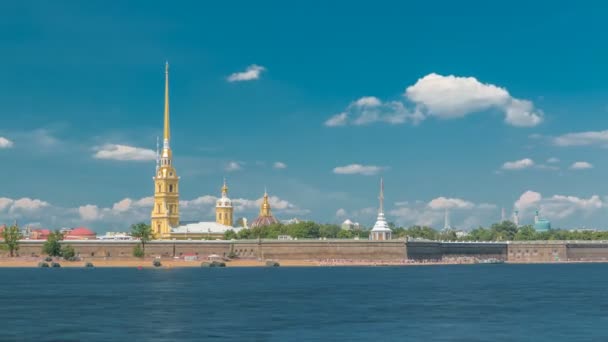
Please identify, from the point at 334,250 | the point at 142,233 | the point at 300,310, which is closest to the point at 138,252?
the point at 142,233

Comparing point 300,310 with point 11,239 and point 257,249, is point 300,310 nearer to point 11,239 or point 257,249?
point 257,249

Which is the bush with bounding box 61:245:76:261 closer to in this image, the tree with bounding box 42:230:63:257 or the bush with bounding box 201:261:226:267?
the tree with bounding box 42:230:63:257

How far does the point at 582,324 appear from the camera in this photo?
7131 centimetres

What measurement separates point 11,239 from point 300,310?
11383 cm

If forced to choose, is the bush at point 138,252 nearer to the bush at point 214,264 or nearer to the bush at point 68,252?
the bush at point 68,252

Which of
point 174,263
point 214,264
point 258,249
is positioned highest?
point 258,249

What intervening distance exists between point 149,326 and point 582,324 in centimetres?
3192

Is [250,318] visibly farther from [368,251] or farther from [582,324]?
[368,251]

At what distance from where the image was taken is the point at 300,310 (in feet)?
267

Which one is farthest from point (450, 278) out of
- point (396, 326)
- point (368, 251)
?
point (396, 326)

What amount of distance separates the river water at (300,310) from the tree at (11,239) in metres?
57.9

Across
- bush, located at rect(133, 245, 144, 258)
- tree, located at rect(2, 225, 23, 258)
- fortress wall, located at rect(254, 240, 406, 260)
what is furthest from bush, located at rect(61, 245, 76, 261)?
fortress wall, located at rect(254, 240, 406, 260)

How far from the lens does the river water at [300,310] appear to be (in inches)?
2532

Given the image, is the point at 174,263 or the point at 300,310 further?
the point at 174,263
